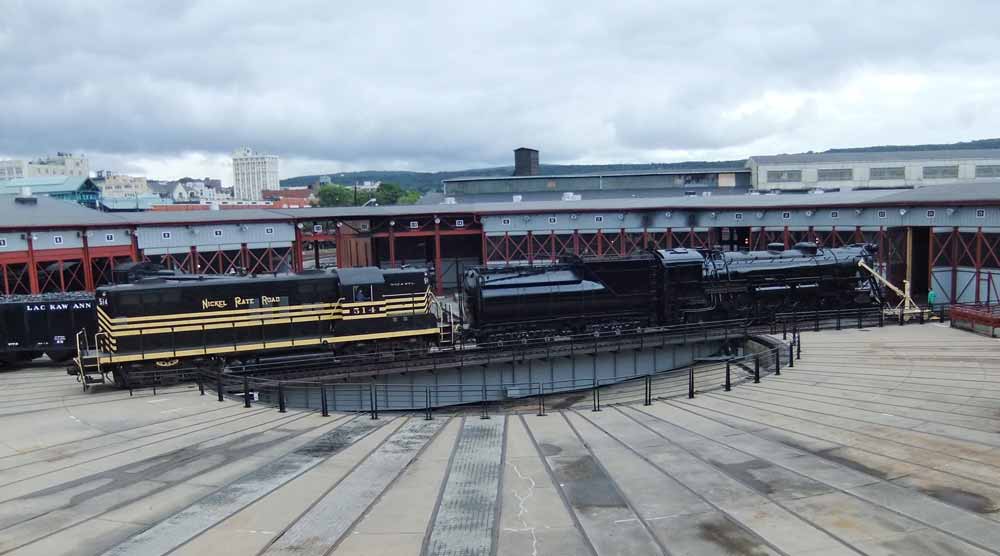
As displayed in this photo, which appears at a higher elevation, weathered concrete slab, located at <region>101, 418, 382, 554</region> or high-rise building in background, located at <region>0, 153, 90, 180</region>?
high-rise building in background, located at <region>0, 153, 90, 180</region>

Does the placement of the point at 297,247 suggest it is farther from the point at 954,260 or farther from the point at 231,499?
the point at 954,260

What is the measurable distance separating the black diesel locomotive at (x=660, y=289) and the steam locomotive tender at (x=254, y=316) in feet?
10.7

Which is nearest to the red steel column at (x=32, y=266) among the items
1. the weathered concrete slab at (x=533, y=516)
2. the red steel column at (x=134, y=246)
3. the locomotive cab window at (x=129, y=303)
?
the red steel column at (x=134, y=246)

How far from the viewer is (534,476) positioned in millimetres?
11281

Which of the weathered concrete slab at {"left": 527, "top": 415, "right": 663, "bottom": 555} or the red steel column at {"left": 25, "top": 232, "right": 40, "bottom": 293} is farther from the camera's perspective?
the red steel column at {"left": 25, "top": 232, "right": 40, "bottom": 293}

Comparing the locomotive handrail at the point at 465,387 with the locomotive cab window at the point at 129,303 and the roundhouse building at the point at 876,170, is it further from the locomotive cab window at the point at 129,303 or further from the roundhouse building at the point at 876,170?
the roundhouse building at the point at 876,170

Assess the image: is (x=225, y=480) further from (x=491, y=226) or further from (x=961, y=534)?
(x=491, y=226)

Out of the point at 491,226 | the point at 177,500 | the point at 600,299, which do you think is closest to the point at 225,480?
the point at 177,500

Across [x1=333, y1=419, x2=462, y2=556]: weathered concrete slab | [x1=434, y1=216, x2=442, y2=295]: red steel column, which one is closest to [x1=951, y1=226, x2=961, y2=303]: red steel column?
[x1=434, y1=216, x2=442, y2=295]: red steel column

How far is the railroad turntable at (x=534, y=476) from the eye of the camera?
27.9ft

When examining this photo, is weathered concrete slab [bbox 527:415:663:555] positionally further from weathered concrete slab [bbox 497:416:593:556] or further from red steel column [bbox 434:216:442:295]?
red steel column [bbox 434:216:442:295]

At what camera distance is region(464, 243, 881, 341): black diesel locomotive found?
27188mm

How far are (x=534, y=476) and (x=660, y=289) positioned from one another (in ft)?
64.1

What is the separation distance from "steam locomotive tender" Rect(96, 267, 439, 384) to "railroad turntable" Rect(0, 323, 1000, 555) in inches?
166
